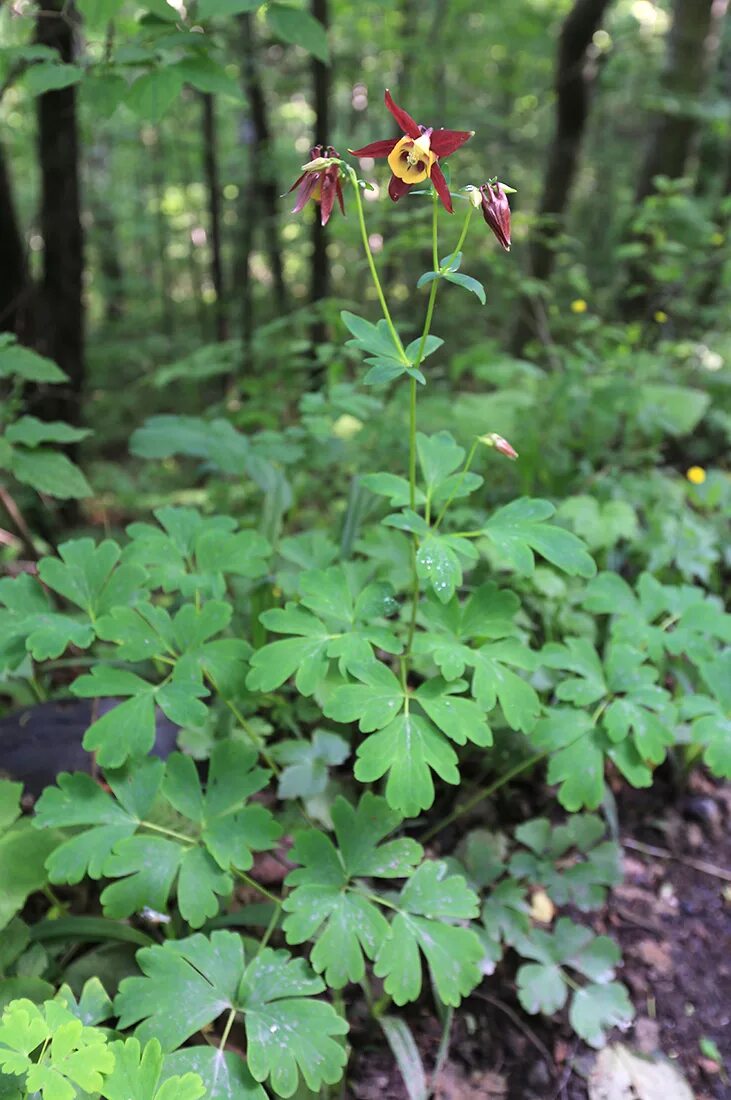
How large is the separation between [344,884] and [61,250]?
374 cm

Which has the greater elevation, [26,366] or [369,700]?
[26,366]

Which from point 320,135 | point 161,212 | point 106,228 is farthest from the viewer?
point 106,228

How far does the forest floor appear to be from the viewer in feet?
4.77

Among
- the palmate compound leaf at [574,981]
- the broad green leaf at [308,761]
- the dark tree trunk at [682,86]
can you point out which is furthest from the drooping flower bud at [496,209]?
the dark tree trunk at [682,86]

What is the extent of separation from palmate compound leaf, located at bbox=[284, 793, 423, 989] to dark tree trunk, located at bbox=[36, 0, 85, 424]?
2.60 meters

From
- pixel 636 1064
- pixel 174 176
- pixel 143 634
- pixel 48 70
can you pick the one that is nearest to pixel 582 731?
pixel 636 1064

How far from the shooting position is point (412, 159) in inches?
40.9

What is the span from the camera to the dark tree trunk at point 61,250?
10.7ft

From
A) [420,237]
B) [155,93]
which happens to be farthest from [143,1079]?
[420,237]

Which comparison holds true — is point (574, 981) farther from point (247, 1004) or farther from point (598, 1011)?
point (247, 1004)

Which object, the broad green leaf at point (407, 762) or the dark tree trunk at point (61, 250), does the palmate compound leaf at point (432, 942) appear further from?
the dark tree trunk at point (61, 250)

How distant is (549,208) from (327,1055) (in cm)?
521

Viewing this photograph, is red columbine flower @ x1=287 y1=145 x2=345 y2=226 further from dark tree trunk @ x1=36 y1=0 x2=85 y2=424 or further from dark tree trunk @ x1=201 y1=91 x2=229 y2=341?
dark tree trunk @ x1=201 y1=91 x2=229 y2=341

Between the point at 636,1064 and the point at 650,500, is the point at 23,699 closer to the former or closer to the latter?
the point at 636,1064
